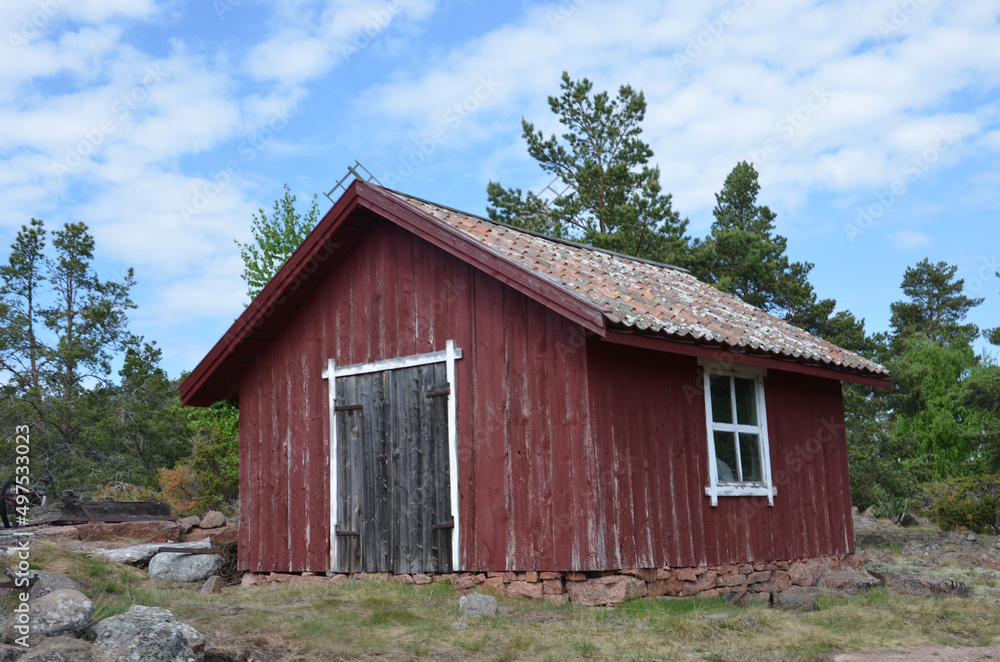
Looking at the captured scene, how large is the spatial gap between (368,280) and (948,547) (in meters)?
12.3

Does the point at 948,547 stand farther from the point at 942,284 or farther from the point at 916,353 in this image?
the point at 942,284

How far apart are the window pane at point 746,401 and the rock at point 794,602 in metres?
2.58

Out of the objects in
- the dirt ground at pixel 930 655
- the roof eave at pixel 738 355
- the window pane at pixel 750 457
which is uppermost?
the roof eave at pixel 738 355

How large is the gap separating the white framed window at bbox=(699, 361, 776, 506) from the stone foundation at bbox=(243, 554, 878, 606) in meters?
0.91

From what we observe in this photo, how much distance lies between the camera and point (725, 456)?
36.1 feet

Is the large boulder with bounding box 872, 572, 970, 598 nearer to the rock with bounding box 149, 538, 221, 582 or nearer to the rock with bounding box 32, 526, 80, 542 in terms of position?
the rock with bounding box 149, 538, 221, 582

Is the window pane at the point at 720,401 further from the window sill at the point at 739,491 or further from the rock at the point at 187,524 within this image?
the rock at the point at 187,524

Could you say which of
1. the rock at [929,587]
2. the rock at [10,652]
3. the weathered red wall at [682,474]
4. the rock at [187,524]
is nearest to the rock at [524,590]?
the weathered red wall at [682,474]

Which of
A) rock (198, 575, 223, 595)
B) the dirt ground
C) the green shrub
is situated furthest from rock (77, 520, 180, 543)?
the green shrub

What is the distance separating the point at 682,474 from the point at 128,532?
9.78 meters

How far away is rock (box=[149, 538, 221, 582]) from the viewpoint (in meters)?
12.3

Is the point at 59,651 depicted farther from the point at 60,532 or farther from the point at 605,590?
the point at 60,532

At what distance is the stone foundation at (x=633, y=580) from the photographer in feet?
30.1

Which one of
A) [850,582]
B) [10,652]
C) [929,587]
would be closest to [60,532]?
[10,652]
